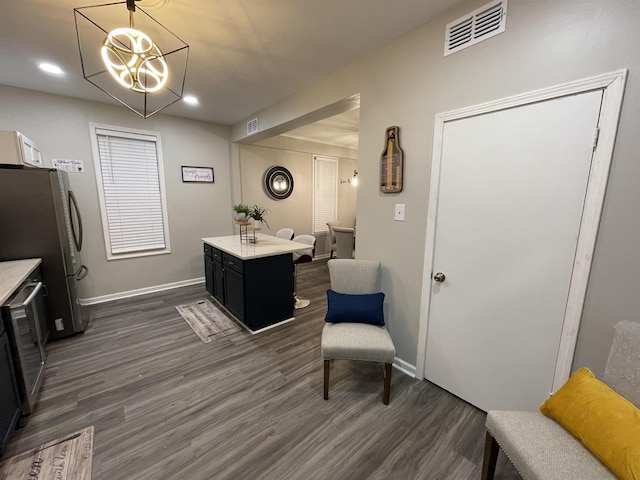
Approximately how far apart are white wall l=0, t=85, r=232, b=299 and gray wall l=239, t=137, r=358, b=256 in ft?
1.39

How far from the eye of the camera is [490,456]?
4.22ft

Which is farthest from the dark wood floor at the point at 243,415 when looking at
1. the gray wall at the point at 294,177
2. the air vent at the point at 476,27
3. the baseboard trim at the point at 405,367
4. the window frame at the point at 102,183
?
the gray wall at the point at 294,177

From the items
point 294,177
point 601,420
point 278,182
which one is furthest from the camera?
point 294,177

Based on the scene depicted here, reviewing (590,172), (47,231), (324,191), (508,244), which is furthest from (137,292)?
(590,172)

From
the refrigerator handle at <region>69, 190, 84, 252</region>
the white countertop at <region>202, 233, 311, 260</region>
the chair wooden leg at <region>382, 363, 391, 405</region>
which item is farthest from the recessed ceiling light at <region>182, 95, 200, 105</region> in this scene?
the chair wooden leg at <region>382, 363, 391, 405</region>

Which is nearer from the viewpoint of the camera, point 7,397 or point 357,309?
point 7,397

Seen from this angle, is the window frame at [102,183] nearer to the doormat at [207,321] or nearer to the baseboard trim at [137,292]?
the baseboard trim at [137,292]

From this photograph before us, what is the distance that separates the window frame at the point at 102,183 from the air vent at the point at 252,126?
1.33 metres

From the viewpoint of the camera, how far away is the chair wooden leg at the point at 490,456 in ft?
4.18

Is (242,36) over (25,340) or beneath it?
over

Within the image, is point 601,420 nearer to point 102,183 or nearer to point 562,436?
point 562,436

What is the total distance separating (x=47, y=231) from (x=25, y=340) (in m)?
1.14

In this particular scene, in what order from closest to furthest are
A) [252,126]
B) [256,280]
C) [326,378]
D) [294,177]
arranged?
1. [326,378]
2. [256,280]
3. [252,126]
4. [294,177]

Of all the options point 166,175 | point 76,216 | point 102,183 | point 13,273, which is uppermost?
point 166,175
